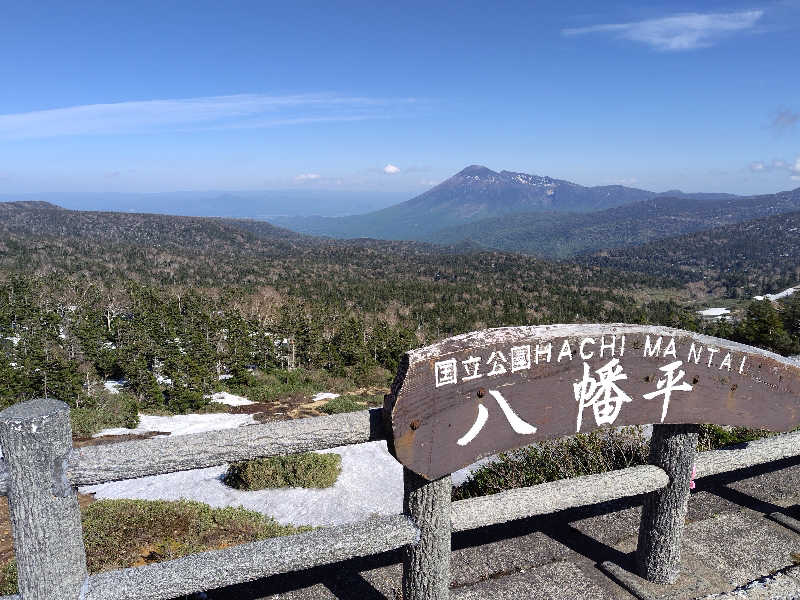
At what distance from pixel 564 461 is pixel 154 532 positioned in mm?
4085

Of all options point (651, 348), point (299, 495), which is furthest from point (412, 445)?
point (299, 495)

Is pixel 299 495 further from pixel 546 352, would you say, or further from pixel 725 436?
pixel 546 352

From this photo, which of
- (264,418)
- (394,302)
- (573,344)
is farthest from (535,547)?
(394,302)

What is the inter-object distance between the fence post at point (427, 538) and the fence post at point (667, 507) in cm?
144

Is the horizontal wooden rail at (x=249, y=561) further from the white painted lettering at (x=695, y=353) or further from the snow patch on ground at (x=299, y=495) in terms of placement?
the snow patch on ground at (x=299, y=495)

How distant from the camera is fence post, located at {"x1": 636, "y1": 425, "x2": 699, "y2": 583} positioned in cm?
303

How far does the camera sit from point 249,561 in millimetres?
2242

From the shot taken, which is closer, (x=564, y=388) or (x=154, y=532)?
(x=564, y=388)

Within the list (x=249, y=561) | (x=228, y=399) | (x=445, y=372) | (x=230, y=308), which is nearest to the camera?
(x=445, y=372)

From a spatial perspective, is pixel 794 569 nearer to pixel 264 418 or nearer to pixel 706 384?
pixel 706 384

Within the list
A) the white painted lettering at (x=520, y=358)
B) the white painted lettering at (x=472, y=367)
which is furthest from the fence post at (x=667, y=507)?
the white painted lettering at (x=472, y=367)

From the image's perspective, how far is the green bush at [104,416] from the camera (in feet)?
45.1

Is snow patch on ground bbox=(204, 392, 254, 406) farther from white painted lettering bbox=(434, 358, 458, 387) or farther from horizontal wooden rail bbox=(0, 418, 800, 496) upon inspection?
white painted lettering bbox=(434, 358, 458, 387)

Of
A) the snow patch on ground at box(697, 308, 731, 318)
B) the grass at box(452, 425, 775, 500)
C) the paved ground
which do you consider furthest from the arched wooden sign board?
the snow patch on ground at box(697, 308, 731, 318)
